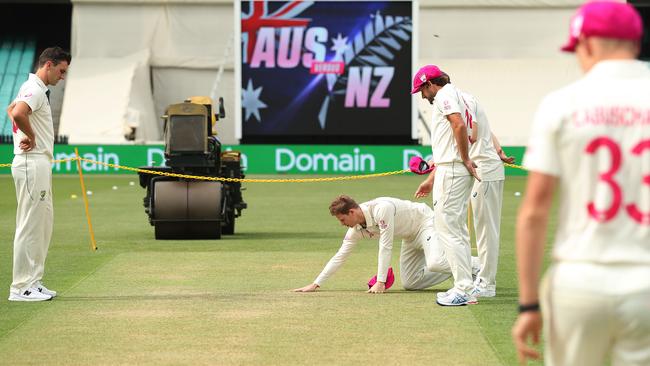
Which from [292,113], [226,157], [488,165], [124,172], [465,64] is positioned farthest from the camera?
[465,64]

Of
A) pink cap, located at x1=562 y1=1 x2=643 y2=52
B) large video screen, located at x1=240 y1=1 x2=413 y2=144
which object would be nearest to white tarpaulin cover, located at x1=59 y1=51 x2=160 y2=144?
large video screen, located at x1=240 y1=1 x2=413 y2=144

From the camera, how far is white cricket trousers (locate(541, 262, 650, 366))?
4.06 meters

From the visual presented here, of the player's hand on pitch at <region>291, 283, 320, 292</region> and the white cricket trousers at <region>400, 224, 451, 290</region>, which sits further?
the player's hand on pitch at <region>291, 283, 320, 292</region>

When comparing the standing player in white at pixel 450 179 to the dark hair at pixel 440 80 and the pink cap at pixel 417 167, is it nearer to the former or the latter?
the dark hair at pixel 440 80

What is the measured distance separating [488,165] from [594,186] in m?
6.85

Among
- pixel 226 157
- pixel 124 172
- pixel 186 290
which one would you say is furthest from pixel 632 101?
pixel 124 172

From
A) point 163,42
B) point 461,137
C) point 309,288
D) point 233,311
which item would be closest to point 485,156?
point 461,137

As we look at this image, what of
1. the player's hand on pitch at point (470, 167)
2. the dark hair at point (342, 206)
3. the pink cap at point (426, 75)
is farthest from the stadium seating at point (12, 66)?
the player's hand on pitch at point (470, 167)

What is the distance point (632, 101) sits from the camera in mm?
4219

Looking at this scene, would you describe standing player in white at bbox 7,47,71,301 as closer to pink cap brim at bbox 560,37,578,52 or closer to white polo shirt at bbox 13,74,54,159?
white polo shirt at bbox 13,74,54,159

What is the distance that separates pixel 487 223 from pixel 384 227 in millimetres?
878

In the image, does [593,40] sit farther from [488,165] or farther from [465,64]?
[465,64]

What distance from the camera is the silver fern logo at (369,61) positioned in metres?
30.2

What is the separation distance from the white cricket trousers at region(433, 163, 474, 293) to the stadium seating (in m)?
32.7
